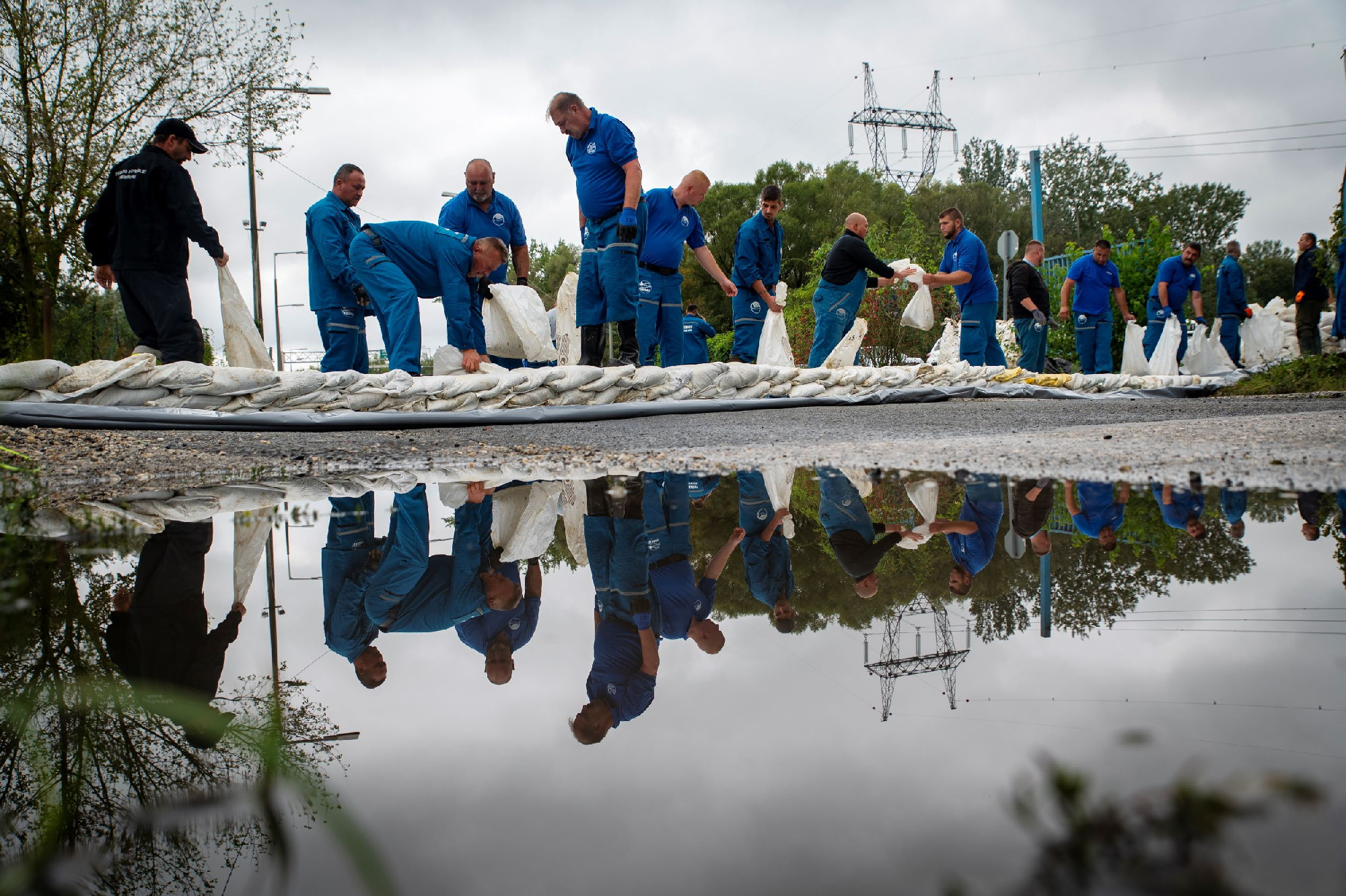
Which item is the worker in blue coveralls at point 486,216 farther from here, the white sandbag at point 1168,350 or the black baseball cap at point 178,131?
the white sandbag at point 1168,350

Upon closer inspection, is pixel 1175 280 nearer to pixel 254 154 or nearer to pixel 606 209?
pixel 606 209

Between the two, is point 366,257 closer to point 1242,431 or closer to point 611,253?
point 611,253

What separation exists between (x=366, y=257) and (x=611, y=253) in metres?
1.75

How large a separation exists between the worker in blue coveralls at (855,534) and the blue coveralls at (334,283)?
15.8 ft

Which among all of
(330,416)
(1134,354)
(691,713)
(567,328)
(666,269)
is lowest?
(691,713)

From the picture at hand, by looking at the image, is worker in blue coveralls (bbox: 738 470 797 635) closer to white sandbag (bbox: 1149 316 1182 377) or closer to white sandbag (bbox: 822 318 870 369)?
white sandbag (bbox: 822 318 870 369)

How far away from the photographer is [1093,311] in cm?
1005

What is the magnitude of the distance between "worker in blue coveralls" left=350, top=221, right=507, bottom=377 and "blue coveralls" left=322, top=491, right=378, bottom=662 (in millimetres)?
3832

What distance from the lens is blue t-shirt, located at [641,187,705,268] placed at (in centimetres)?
718

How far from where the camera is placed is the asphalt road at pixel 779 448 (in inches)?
92.5

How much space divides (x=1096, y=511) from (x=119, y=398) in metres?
5.11

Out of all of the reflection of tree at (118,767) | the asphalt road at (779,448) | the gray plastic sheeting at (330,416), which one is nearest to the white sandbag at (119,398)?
the gray plastic sheeting at (330,416)

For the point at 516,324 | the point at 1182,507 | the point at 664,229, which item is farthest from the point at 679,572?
the point at 664,229

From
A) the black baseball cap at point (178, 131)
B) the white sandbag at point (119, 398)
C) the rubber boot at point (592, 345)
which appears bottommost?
the white sandbag at point (119, 398)
